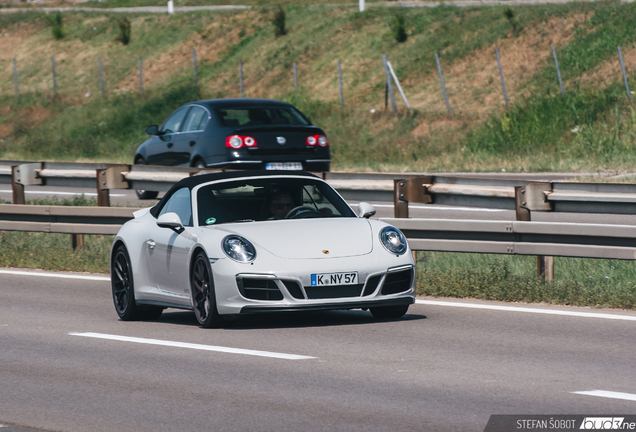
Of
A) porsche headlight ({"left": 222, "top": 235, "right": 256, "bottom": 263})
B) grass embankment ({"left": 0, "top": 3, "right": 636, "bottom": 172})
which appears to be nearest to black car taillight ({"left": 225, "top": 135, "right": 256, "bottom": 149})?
porsche headlight ({"left": 222, "top": 235, "right": 256, "bottom": 263})

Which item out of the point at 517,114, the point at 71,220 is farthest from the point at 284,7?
the point at 71,220

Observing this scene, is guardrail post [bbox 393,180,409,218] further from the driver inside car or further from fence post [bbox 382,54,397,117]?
fence post [bbox 382,54,397,117]

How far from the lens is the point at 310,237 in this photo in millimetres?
8938

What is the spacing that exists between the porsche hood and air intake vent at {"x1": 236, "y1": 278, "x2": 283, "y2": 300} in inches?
9.5

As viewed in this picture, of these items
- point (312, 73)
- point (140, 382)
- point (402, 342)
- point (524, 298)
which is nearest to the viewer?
point (140, 382)

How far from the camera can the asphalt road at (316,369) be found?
5.96 metres

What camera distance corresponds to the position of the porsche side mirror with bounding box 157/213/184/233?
9.37 metres

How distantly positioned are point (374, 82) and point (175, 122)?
838 inches

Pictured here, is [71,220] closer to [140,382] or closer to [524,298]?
[524,298]

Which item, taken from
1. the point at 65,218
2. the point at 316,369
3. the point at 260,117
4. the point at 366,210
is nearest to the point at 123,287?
the point at 366,210

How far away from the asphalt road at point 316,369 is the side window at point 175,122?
776 cm

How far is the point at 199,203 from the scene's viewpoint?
378 inches

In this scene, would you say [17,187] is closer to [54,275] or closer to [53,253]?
[53,253]

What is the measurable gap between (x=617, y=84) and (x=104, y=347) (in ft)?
81.5
